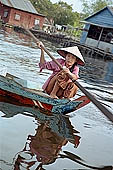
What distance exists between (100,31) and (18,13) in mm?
15814

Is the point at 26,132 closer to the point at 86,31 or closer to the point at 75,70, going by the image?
the point at 75,70

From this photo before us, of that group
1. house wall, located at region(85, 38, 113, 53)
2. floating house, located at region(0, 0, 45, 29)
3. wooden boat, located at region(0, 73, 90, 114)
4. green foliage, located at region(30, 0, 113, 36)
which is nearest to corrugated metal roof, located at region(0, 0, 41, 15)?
floating house, located at region(0, 0, 45, 29)

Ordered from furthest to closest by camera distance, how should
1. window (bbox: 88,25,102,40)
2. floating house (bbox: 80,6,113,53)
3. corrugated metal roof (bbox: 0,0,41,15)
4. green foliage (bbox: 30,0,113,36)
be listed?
green foliage (bbox: 30,0,113,36) < corrugated metal roof (bbox: 0,0,41,15) < window (bbox: 88,25,102,40) < floating house (bbox: 80,6,113,53)

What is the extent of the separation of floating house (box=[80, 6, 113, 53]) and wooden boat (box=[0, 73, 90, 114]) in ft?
76.1

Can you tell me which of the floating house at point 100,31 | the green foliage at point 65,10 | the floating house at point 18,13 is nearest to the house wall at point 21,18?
the floating house at point 18,13

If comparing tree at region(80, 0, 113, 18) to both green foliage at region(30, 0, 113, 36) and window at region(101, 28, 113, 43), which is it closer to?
green foliage at region(30, 0, 113, 36)

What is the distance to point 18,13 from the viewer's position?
4381 cm

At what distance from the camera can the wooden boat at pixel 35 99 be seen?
6.79 m

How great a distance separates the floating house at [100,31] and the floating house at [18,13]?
13024 millimetres

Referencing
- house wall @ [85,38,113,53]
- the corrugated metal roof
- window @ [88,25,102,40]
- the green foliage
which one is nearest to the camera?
house wall @ [85,38,113,53]

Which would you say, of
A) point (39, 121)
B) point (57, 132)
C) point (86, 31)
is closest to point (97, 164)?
point (57, 132)

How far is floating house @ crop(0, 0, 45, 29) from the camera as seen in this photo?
43.1m

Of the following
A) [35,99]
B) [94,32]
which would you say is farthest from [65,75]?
[94,32]

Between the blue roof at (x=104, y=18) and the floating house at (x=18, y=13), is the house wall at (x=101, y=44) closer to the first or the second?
the blue roof at (x=104, y=18)
